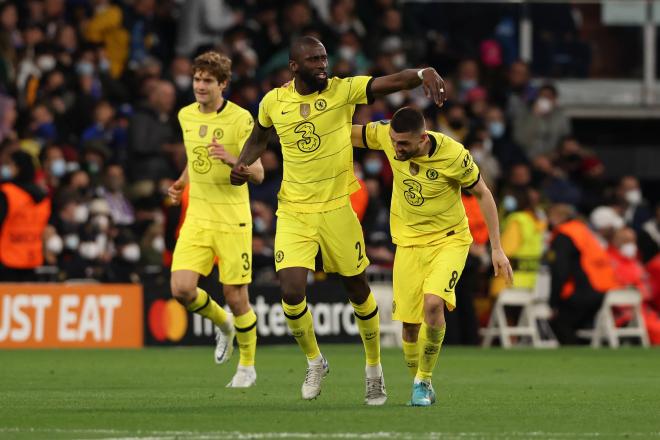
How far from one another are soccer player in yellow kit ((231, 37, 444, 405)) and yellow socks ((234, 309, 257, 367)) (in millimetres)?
1927

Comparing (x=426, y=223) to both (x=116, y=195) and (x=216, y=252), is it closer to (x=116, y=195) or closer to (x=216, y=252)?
(x=216, y=252)

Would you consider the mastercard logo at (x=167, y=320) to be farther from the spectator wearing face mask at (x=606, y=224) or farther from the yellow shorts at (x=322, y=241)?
the yellow shorts at (x=322, y=241)

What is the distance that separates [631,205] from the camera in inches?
1001

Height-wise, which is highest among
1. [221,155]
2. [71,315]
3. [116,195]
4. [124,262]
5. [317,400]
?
[221,155]

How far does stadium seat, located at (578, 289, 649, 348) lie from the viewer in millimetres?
22156

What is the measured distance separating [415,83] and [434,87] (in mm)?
497

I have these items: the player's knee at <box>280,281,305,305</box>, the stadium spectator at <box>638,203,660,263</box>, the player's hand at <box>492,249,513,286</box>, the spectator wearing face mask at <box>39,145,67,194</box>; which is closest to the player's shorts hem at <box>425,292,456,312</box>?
the player's hand at <box>492,249,513,286</box>

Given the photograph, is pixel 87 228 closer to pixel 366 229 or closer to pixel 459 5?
pixel 366 229

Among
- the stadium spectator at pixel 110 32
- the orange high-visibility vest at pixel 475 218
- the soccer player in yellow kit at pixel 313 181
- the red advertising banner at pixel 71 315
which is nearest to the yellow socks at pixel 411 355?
the soccer player in yellow kit at pixel 313 181

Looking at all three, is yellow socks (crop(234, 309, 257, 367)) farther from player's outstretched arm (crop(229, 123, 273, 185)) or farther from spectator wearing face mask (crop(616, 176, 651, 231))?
spectator wearing face mask (crop(616, 176, 651, 231))

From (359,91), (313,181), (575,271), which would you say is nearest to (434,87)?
(359,91)

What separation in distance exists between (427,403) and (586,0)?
57.5 feet

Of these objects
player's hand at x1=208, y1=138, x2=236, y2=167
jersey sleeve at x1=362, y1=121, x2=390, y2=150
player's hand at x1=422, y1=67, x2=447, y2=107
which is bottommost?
player's hand at x1=208, y1=138, x2=236, y2=167

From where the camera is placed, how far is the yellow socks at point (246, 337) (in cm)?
1407
